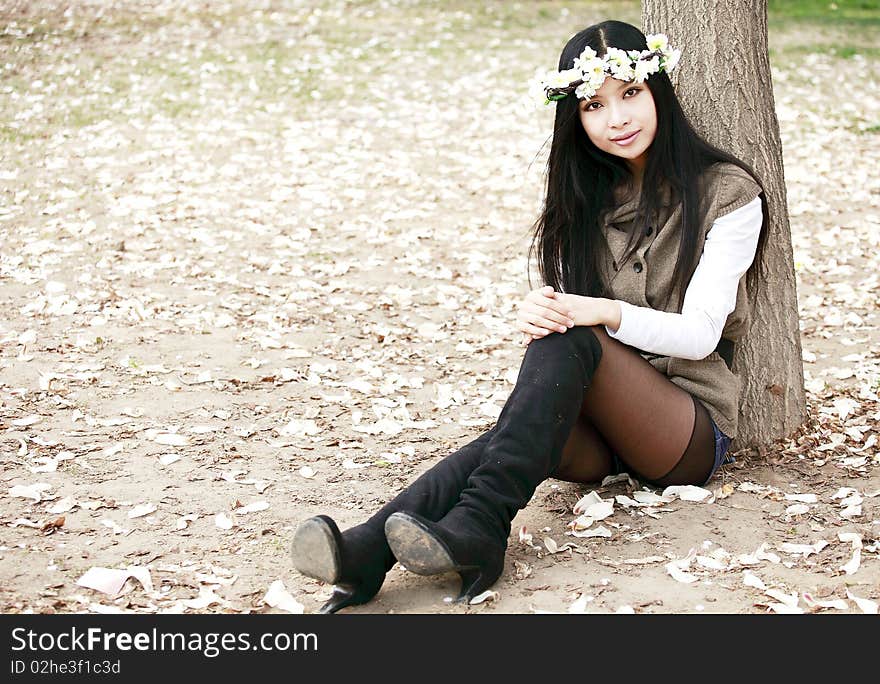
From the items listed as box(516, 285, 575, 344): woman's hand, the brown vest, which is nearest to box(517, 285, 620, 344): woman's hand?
box(516, 285, 575, 344): woman's hand

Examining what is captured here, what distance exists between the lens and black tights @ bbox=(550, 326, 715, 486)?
10.3ft

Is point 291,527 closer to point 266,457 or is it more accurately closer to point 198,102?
point 266,457

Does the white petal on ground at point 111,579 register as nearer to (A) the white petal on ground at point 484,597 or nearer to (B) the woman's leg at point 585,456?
(A) the white petal on ground at point 484,597

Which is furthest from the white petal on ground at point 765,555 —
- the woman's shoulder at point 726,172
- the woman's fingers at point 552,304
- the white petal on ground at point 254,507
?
the white petal on ground at point 254,507

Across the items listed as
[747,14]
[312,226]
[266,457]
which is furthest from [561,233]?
[312,226]

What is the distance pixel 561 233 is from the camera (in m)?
3.49

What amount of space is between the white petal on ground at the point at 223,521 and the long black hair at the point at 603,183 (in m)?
1.31

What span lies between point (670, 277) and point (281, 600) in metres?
1.51

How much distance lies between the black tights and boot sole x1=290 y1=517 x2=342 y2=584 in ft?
2.97

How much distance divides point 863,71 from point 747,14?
8.35 m

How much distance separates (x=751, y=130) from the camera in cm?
370

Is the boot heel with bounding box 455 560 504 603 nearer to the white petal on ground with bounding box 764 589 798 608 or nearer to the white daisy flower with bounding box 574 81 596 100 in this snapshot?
the white petal on ground with bounding box 764 589 798 608

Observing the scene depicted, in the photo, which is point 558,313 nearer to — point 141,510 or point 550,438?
point 550,438

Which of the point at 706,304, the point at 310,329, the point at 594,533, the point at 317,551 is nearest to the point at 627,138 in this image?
the point at 706,304
